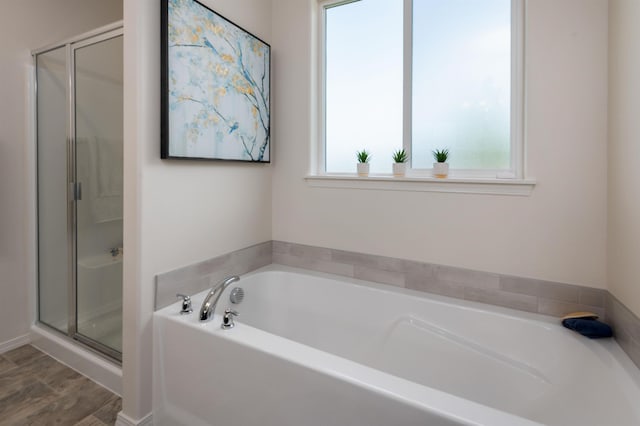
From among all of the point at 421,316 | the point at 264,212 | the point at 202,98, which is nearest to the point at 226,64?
the point at 202,98

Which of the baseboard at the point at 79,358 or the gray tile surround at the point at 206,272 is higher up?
the gray tile surround at the point at 206,272

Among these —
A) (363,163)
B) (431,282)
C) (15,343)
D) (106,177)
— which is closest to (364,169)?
(363,163)

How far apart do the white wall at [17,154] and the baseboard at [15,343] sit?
1.0 inches

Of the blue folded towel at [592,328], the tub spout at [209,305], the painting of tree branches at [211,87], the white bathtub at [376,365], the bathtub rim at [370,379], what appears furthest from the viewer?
the painting of tree branches at [211,87]

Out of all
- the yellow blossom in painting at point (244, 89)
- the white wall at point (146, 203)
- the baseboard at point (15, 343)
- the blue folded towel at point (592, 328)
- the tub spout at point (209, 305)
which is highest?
the yellow blossom in painting at point (244, 89)

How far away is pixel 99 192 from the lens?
2.21 m

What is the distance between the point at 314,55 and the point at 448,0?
0.87 m

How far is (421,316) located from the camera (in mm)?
1798

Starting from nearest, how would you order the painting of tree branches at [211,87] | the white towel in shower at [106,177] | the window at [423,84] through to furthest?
the painting of tree branches at [211,87]
the window at [423,84]
the white towel in shower at [106,177]

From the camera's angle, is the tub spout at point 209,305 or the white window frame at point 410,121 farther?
the white window frame at point 410,121

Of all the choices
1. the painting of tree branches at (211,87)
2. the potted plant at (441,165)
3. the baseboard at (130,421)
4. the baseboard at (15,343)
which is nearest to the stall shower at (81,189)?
the baseboard at (15,343)

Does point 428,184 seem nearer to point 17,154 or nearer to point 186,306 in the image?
point 186,306

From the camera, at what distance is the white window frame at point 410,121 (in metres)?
1.70

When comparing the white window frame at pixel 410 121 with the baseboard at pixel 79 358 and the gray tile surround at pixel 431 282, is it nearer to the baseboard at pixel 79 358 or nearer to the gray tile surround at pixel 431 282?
the gray tile surround at pixel 431 282
